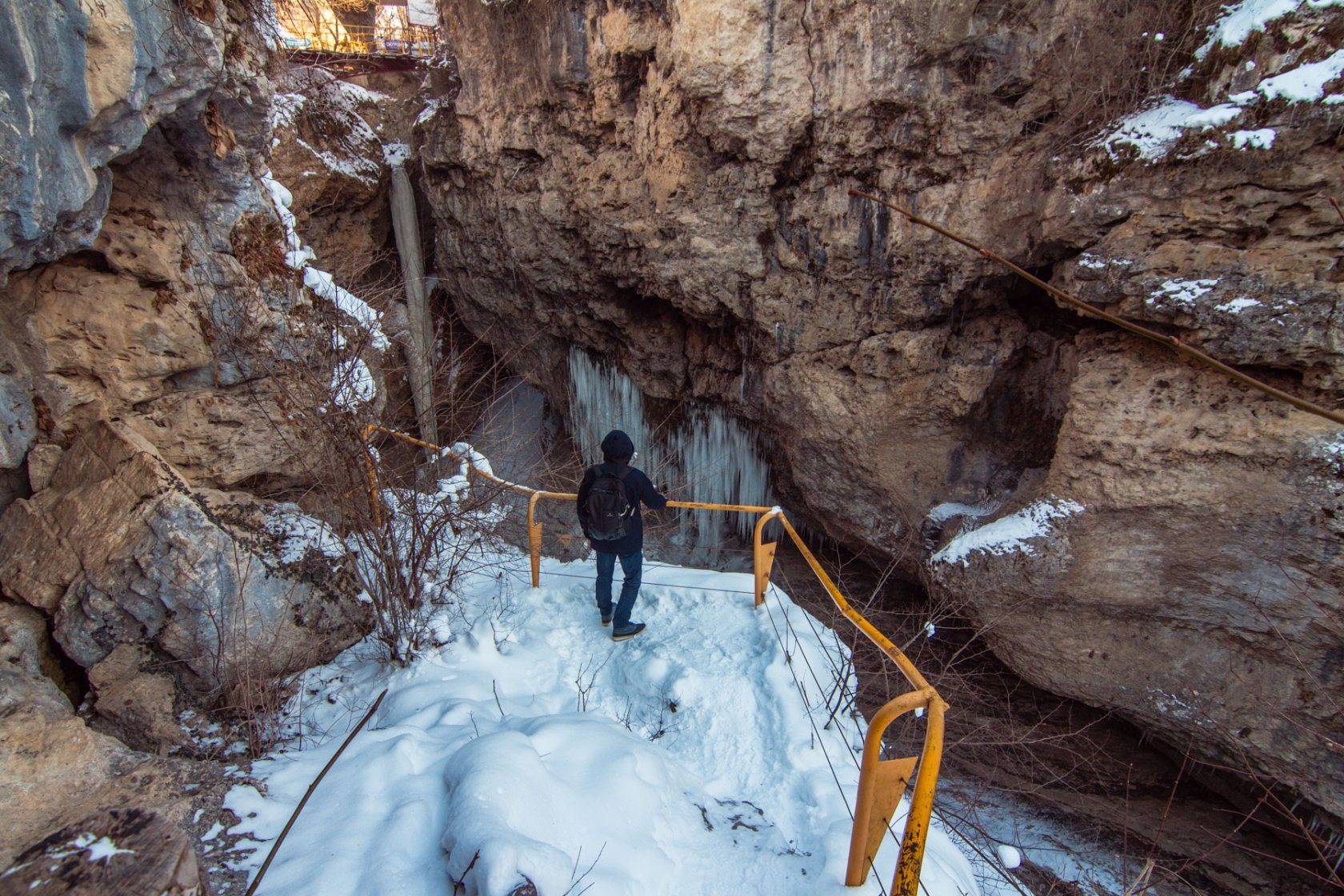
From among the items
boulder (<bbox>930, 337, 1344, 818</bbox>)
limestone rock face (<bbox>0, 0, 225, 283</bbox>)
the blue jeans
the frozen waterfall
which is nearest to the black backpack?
the blue jeans

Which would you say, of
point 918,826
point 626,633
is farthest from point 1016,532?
point 918,826

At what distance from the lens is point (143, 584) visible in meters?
4.18

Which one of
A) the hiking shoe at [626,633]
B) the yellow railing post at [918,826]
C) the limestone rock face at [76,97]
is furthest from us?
the hiking shoe at [626,633]

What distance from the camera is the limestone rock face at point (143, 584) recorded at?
13.3ft

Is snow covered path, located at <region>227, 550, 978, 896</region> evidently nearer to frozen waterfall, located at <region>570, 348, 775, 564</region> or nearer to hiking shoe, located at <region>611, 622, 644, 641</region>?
hiking shoe, located at <region>611, 622, 644, 641</region>

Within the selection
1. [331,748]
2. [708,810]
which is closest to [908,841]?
[708,810]

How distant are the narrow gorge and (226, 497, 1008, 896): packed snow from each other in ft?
1.03

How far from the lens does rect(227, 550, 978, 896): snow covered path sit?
2.34 metres

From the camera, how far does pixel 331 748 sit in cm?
320

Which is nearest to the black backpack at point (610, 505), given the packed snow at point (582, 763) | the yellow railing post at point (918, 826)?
the packed snow at point (582, 763)

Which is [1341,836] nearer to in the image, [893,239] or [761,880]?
[761,880]

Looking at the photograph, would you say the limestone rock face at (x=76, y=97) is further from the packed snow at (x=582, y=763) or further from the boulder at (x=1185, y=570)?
the boulder at (x=1185, y=570)

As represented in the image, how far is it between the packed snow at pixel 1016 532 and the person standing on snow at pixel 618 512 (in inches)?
146

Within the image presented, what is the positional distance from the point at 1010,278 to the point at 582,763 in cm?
636
